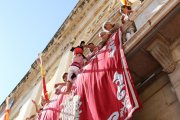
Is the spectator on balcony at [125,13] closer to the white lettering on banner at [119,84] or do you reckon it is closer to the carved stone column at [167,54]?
the carved stone column at [167,54]

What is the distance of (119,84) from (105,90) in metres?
0.31

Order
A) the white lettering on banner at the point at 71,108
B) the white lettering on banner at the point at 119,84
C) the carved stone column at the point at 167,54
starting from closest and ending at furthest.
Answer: the white lettering on banner at the point at 119,84, the carved stone column at the point at 167,54, the white lettering on banner at the point at 71,108

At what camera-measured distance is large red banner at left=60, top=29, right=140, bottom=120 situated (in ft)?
17.7

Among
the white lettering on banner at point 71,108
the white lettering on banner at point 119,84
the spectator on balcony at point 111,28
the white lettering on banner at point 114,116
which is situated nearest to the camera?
the white lettering on banner at point 114,116

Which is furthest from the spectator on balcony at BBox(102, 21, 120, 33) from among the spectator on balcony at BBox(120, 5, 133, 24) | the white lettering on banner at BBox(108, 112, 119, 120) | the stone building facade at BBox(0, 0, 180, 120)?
the white lettering on banner at BBox(108, 112, 119, 120)

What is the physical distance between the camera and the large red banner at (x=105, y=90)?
540 centimetres

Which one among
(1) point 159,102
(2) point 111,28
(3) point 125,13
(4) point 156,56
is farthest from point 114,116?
(3) point 125,13

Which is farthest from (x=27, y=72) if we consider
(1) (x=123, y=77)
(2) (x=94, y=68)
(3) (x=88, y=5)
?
(1) (x=123, y=77)

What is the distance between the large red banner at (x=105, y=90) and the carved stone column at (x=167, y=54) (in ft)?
1.58

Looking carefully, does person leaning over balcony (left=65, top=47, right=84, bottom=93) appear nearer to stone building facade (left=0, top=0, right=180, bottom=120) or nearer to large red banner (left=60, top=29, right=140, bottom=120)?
large red banner (left=60, top=29, right=140, bottom=120)

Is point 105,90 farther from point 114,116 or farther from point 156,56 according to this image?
point 156,56

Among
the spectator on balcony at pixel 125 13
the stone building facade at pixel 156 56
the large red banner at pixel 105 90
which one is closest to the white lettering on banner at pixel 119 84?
the large red banner at pixel 105 90

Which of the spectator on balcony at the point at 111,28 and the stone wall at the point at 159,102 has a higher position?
the spectator on balcony at the point at 111,28

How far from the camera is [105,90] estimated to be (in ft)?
19.4
